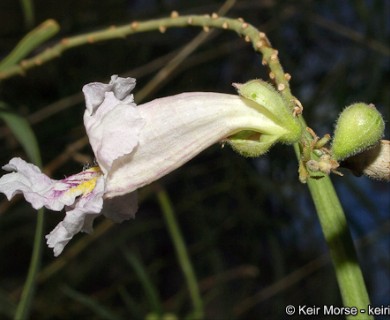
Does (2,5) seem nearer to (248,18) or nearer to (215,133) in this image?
(248,18)

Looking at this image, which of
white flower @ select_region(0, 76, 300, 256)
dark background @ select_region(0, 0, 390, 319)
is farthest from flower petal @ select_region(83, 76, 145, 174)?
dark background @ select_region(0, 0, 390, 319)

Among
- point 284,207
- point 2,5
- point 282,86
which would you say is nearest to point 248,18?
point 284,207

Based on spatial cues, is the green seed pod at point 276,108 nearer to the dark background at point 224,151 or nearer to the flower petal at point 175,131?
the flower petal at point 175,131

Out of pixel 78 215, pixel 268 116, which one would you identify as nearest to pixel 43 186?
pixel 78 215

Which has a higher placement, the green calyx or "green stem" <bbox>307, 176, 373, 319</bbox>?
the green calyx

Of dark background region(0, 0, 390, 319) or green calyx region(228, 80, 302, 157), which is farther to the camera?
dark background region(0, 0, 390, 319)

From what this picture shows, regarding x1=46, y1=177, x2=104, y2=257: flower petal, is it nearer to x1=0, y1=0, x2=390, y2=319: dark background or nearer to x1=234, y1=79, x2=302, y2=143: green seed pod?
x1=234, y1=79, x2=302, y2=143: green seed pod

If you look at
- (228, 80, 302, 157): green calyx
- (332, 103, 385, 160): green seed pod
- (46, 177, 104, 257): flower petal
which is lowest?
(46, 177, 104, 257): flower petal

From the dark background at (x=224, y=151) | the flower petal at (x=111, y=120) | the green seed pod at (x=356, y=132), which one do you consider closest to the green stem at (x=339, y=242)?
the green seed pod at (x=356, y=132)
